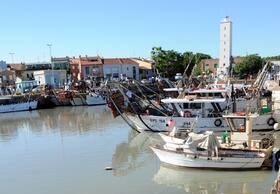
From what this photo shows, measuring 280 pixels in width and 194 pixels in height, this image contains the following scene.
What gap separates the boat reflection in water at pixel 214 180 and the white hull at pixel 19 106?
Answer: 3551 centimetres

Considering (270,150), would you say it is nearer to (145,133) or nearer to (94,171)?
(94,171)

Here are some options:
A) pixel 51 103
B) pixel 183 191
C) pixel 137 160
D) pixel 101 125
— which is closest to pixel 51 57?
pixel 51 103

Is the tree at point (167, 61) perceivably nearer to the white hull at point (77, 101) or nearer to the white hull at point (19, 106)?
the white hull at point (77, 101)

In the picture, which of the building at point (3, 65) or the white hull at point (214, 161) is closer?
the white hull at point (214, 161)

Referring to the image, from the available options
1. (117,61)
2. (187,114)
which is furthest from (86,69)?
(187,114)

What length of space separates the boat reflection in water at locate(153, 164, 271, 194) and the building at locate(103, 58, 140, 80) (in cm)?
5942

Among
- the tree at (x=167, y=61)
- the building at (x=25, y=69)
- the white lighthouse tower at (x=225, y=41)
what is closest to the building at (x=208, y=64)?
the tree at (x=167, y=61)

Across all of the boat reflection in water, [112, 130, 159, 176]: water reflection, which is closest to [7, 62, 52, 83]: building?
[112, 130, 159, 176]: water reflection

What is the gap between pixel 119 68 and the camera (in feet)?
259

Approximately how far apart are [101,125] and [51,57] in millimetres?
56887

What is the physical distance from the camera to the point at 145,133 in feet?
91.9

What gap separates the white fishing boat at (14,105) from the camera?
49812 millimetres

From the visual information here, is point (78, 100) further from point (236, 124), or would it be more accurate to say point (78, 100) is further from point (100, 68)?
point (236, 124)

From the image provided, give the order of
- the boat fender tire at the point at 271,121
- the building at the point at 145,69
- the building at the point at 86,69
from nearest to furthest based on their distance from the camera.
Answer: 1. the boat fender tire at the point at 271,121
2. the building at the point at 86,69
3. the building at the point at 145,69
